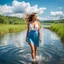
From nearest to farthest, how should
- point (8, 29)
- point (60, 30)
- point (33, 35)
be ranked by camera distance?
point (33, 35) → point (60, 30) → point (8, 29)

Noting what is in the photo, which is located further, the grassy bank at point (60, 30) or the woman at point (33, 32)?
the grassy bank at point (60, 30)

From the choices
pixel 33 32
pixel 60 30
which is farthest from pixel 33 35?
pixel 60 30

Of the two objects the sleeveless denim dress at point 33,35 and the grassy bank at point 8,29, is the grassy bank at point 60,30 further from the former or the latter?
the sleeveless denim dress at point 33,35

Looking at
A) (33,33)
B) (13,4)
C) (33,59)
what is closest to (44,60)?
(33,59)

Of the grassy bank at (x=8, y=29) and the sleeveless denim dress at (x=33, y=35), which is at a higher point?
the grassy bank at (x=8, y=29)

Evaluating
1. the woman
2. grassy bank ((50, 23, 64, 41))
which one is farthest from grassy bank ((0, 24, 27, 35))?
the woman

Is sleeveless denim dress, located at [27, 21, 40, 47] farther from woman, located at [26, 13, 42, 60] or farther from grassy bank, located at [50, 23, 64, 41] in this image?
grassy bank, located at [50, 23, 64, 41]

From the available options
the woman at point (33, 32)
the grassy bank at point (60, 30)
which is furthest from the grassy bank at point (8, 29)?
the woman at point (33, 32)

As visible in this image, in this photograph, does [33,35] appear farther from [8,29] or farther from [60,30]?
[8,29]

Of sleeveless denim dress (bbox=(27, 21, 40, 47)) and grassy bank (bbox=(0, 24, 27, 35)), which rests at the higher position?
grassy bank (bbox=(0, 24, 27, 35))

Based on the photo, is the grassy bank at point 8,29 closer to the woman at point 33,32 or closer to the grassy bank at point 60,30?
the grassy bank at point 60,30

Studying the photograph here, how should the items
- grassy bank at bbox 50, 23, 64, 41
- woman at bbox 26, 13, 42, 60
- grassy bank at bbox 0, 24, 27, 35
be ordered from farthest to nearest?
1. grassy bank at bbox 0, 24, 27, 35
2. grassy bank at bbox 50, 23, 64, 41
3. woman at bbox 26, 13, 42, 60

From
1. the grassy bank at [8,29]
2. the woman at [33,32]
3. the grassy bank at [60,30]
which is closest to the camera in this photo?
the woman at [33,32]

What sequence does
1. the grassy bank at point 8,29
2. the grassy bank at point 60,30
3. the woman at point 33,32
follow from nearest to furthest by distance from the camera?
the woman at point 33,32 < the grassy bank at point 60,30 < the grassy bank at point 8,29
